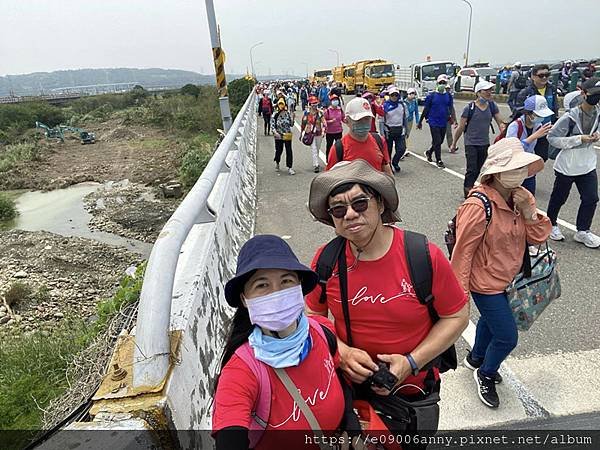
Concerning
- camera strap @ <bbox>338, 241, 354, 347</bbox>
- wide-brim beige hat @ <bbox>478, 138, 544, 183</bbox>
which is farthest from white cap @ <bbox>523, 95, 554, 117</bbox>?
camera strap @ <bbox>338, 241, 354, 347</bbox>

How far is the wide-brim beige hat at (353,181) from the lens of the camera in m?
1.91

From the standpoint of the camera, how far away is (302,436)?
5.17 ft

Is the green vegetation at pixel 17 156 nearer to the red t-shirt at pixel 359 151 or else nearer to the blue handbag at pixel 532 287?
the red t-shirt at pixel 359 151

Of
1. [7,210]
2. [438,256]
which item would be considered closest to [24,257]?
[7,210]

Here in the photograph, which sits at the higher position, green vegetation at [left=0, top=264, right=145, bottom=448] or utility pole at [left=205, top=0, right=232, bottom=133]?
utility pole at [left=205, top=0, right=232, bottom=133]

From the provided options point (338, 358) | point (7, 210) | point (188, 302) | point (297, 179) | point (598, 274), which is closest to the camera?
point (338, 358)

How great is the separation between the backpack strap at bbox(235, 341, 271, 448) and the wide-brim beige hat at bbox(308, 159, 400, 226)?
2.55 ft

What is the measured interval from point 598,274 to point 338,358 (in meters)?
3.83

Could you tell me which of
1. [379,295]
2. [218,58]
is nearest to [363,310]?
[379,295]


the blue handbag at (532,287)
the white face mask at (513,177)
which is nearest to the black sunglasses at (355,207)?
the white face mask at (513,177)

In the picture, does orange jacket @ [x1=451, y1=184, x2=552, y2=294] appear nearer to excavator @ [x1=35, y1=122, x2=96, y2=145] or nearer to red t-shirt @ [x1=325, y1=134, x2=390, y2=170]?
red t-shirt @ [x1=325, y1=134, x2=390, y2=170]

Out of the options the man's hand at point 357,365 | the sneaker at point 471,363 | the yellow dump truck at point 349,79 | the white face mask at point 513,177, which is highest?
the white face mask at point 513,177

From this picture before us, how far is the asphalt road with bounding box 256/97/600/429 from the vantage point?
281 cm

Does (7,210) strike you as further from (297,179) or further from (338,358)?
(338,358)
